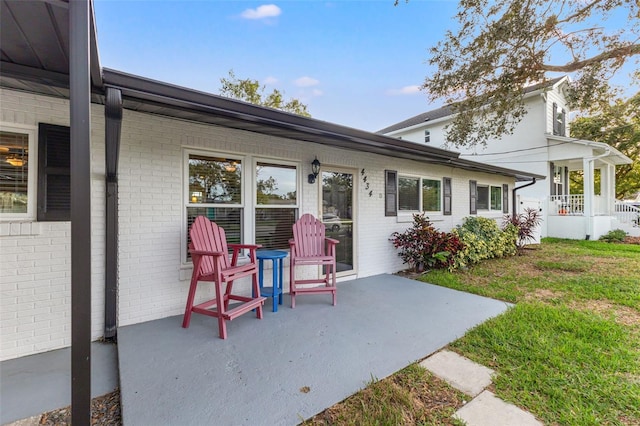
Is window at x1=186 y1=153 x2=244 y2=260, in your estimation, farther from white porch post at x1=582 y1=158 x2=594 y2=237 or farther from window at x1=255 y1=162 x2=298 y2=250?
white porch post at x1=582 y1=158 x2=594 y2=237

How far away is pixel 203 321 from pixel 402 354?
2.08m

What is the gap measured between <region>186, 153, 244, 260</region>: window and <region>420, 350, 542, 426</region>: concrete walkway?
263 centimetres

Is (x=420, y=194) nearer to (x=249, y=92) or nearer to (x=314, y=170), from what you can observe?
(x=314, y=170)

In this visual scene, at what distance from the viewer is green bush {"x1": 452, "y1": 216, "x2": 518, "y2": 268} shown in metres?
5.78

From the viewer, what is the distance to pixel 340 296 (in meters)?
3.88

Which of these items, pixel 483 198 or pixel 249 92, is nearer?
pixel 483 198

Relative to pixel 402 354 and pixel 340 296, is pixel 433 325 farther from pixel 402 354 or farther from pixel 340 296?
pixel 340 296

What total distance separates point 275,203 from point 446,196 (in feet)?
14.6

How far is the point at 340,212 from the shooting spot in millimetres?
4723

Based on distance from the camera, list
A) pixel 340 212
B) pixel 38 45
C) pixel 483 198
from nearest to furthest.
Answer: pixel 38 45 < pixel 340 212 < pixel 483 198

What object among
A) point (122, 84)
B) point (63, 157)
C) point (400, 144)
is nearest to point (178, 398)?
point (122, 84)

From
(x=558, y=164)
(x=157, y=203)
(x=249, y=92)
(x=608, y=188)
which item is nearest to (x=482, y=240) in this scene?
(x=157, y=203)

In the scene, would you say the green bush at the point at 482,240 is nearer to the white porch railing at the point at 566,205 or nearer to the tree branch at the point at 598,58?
the tree branch at the point at 598,58

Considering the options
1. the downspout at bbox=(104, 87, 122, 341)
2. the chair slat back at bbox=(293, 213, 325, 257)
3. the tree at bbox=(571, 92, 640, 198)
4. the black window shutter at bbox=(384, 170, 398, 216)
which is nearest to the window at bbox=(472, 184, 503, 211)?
the black window shutter at bbox=(384, 170, 398, 216)
